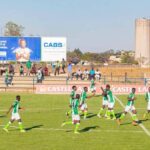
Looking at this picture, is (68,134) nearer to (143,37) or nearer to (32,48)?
(32,48)

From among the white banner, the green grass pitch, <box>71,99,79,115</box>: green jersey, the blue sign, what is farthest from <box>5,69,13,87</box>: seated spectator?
<box>71,99,79,115</box>: green jersey

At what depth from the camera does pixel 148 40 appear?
163m

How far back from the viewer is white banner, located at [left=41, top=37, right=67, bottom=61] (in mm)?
63594

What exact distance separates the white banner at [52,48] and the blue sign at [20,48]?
0.64 metres

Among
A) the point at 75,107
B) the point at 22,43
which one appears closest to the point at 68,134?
the point at 75,107

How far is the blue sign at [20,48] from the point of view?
62.3 meters

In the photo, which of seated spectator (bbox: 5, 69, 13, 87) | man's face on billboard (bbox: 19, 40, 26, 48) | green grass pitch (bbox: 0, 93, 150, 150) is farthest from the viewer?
man's face on billboard (bbox: 19, 40, 26, 48)

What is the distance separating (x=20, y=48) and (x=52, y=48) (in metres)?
4.09

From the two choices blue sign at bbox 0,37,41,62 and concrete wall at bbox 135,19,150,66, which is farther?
concrete wall at bbox 135,19,150,66

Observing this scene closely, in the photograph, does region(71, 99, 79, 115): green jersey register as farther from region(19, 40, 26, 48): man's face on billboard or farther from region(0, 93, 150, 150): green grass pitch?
region(19, 40, 26, 48): man's face on billboard

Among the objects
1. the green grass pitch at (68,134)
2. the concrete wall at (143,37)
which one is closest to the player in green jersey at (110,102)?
the green grass pitch at (68,134)

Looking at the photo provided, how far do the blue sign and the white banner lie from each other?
64 centimetres

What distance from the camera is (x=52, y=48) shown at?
6384cm

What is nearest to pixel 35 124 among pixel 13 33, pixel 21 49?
pixel 21 49
